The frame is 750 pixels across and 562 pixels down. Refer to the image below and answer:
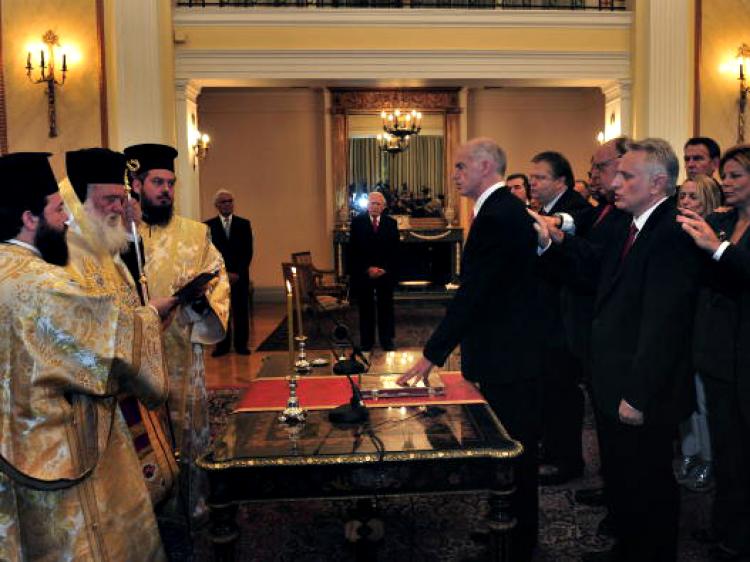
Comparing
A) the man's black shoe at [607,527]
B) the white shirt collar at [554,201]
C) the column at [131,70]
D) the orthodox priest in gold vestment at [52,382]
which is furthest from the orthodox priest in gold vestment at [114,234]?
the column at [131,70]

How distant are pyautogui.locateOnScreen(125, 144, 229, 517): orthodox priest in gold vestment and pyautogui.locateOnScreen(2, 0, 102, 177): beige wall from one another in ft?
15.7

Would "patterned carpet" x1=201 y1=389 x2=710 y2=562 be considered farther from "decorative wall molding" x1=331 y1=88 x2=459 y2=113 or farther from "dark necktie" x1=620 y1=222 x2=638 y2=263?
"decorative wall molding" x1=331 y1=88 x2=459 y2=113

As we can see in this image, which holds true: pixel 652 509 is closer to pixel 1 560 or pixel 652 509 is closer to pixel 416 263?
pixel 1 560

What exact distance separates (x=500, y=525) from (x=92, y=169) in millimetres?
2121

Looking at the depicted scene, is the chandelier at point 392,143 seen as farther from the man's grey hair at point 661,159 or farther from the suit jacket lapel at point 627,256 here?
the man's grey hair at point 661,159

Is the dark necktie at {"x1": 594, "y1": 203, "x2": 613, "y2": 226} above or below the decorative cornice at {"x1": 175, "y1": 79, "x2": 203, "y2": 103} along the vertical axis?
below

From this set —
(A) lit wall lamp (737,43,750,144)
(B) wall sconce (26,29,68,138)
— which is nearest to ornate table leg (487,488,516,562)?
(B) wall sconce (26,29,68,138)

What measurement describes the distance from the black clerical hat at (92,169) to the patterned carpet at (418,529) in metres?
1.71

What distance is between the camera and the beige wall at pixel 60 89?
805 cm

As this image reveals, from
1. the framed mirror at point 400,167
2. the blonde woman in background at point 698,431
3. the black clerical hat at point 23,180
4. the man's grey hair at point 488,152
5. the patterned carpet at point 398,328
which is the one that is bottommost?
the patterned carpet at point 398,328

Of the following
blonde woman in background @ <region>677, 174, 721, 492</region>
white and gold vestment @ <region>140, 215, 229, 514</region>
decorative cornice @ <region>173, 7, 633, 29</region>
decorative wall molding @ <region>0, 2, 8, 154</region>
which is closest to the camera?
white and gold vestment @ <region>140, 215, 229, 514</region>

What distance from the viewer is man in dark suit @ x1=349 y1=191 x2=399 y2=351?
834cm

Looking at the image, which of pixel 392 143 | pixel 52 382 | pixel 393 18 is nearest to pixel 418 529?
pixel 52 382

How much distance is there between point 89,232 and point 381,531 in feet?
5.81
